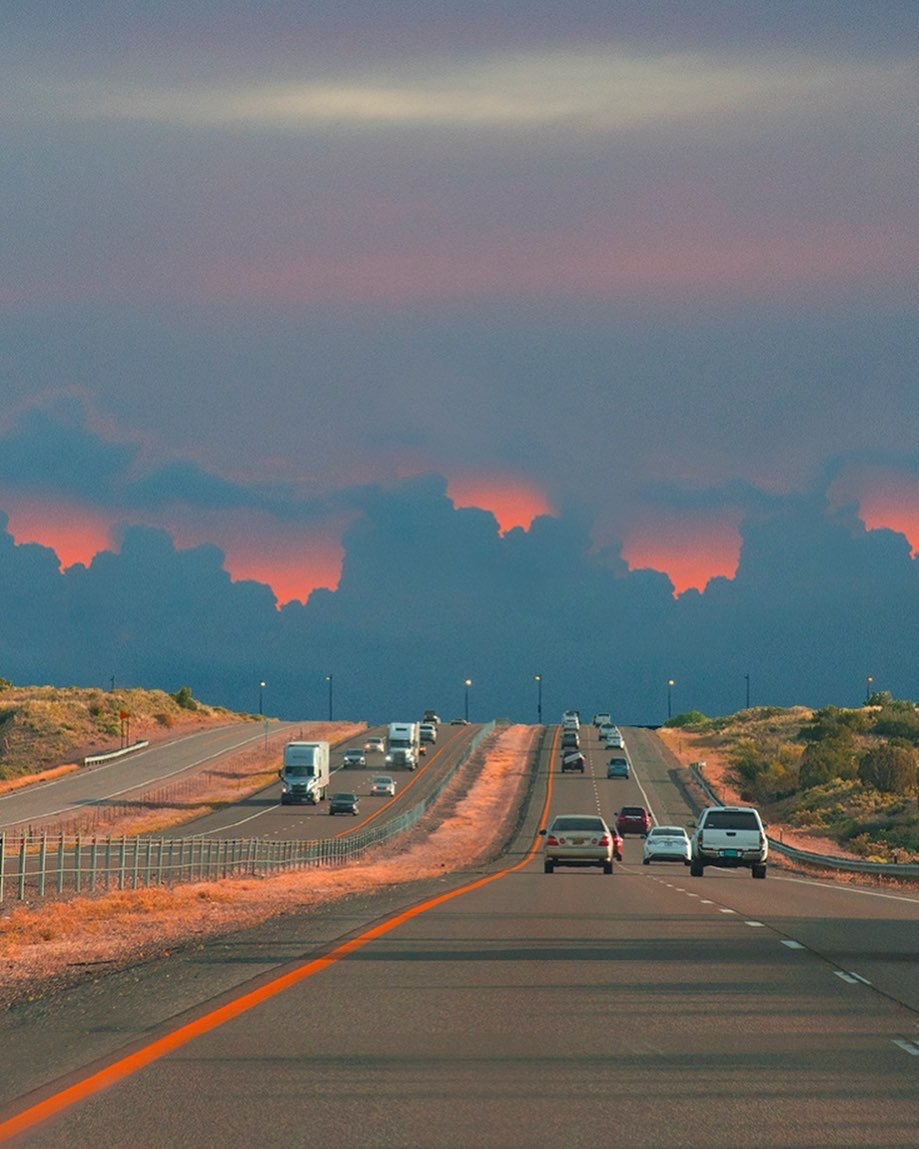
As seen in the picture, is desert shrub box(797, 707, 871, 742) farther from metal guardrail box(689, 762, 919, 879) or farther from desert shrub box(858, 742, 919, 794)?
metal guardrail box(689, 762, 919, 879)

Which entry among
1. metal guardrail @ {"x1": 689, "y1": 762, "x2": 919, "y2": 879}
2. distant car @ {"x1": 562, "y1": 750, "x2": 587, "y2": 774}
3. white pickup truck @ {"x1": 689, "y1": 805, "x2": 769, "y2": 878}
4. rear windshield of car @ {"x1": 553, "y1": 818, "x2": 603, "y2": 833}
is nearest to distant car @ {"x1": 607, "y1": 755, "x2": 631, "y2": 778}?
distant car @ {"x1": 562, "y1": 750, "x2": 587, "y2": 774}

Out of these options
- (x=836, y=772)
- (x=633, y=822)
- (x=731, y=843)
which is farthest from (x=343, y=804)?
(x=731, y=843)

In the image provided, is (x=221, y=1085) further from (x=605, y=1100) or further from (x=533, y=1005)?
(x=533, y=1005)

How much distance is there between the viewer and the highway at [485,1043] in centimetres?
802

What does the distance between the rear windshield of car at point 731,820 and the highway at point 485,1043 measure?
21652 mm

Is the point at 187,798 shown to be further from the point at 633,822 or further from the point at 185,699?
the point at 185,699

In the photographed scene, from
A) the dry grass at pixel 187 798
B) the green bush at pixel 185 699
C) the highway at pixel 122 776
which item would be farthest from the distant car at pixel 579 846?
the green bush at pixel 185 699

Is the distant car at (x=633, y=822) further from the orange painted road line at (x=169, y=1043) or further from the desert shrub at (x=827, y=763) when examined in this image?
the orange painted road line at (x=169, y=1043)

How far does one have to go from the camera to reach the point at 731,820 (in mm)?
42406

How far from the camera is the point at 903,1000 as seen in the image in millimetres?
13391

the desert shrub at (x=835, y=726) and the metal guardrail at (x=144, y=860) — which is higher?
the desert shrub at (x=835, y=726)

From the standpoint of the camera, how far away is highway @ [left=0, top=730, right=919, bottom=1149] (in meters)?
8.02

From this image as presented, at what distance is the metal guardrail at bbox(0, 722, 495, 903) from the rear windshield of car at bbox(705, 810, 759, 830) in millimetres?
11178

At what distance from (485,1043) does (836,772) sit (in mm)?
105057
